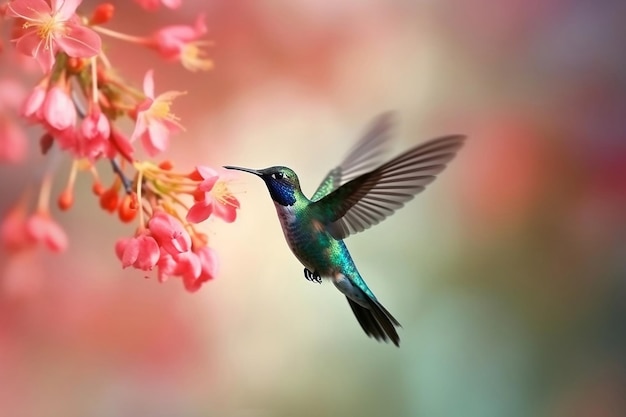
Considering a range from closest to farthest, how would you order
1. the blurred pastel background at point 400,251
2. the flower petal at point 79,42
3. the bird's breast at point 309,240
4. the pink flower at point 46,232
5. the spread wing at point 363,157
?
the flower petal at point 79,42
the bird's breast at point 309,240
the spread wing at point 363,157
the pink flower at point 46,232
the blurred pastel background at point 400,251

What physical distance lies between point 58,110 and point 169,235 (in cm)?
15

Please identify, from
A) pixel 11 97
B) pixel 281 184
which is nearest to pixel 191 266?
pixel 281 184

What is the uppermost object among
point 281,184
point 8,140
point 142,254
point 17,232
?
point 281,184

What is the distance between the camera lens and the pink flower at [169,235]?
62cm

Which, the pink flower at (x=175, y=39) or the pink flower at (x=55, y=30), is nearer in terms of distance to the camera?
the pink flower at (x=55, y=30)

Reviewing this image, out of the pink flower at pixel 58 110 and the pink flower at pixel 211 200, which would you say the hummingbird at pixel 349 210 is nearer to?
the pink flower at pixel 211 200

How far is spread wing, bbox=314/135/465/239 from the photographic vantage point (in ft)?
2.14

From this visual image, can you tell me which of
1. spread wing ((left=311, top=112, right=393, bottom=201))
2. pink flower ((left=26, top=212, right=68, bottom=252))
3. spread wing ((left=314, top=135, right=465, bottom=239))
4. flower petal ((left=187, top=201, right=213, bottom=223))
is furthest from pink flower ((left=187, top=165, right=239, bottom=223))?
pink flower ((left=26, top=212, right=68, bottom=252))

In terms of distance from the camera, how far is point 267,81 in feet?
4.62

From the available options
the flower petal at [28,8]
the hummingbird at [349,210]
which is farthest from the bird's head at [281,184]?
the flower petal at [28,8]

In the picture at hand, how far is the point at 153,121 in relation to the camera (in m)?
0.68

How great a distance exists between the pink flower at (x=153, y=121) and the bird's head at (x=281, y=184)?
0.09 meters

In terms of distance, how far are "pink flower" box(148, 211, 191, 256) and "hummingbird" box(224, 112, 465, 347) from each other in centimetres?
9

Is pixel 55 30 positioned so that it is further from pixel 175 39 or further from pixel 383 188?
pixel 383 188
